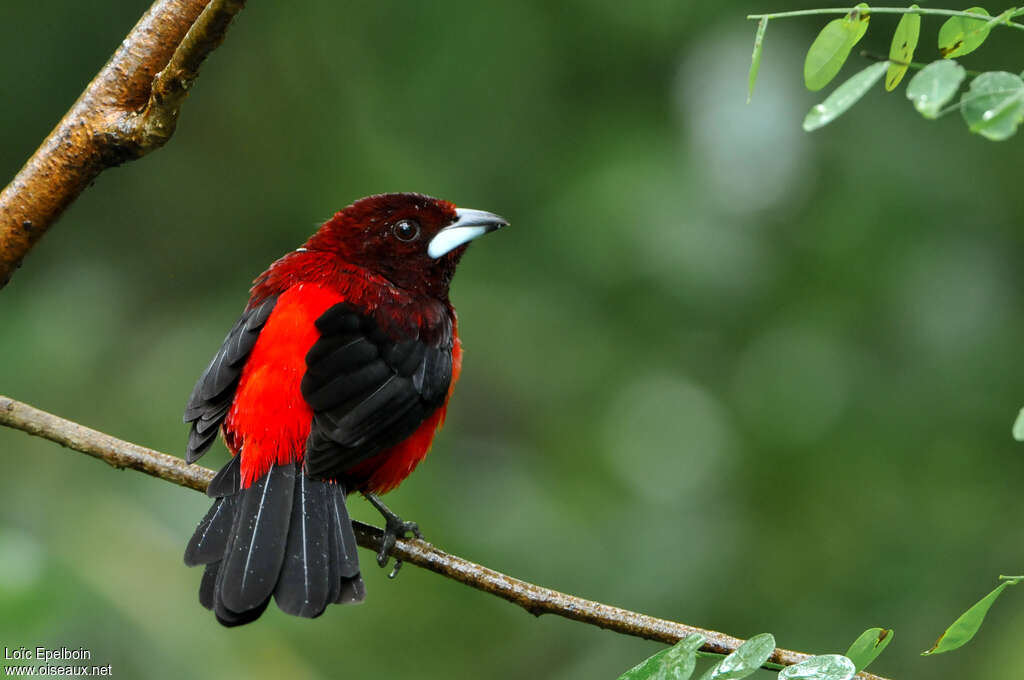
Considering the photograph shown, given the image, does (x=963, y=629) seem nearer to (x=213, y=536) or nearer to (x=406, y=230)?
(x=213, y=536)

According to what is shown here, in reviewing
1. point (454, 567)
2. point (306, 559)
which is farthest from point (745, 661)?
point (306, 559)

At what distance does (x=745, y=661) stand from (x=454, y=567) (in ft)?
3.49

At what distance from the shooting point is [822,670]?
1850 millimetres

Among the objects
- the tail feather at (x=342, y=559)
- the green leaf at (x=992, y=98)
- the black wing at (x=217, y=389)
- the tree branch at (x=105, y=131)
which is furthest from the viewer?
the black wing at (x=217, y=389)

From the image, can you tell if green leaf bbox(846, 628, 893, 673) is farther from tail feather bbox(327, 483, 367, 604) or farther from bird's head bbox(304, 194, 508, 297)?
bird's head bbox(304, 194, 508, 297)

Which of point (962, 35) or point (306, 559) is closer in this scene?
point (962, 35)

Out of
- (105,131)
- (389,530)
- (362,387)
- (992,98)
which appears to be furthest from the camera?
(389,530)

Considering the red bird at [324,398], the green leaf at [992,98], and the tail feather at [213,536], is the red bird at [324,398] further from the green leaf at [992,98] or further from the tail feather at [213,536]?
the green leaf at [992,98]

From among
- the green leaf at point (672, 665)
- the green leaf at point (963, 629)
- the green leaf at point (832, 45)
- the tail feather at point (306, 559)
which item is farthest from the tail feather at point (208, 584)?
the green leaf at point (832, 45)

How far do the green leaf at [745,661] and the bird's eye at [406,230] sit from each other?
268 centimetres

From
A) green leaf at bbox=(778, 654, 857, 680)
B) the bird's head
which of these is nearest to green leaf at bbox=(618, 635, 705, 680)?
green leaf at bbox=(778, 654, 857, 680)

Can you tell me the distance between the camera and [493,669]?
525 centimetres

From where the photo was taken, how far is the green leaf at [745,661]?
6.09ft

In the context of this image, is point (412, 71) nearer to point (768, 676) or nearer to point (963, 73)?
point (768, 676)
